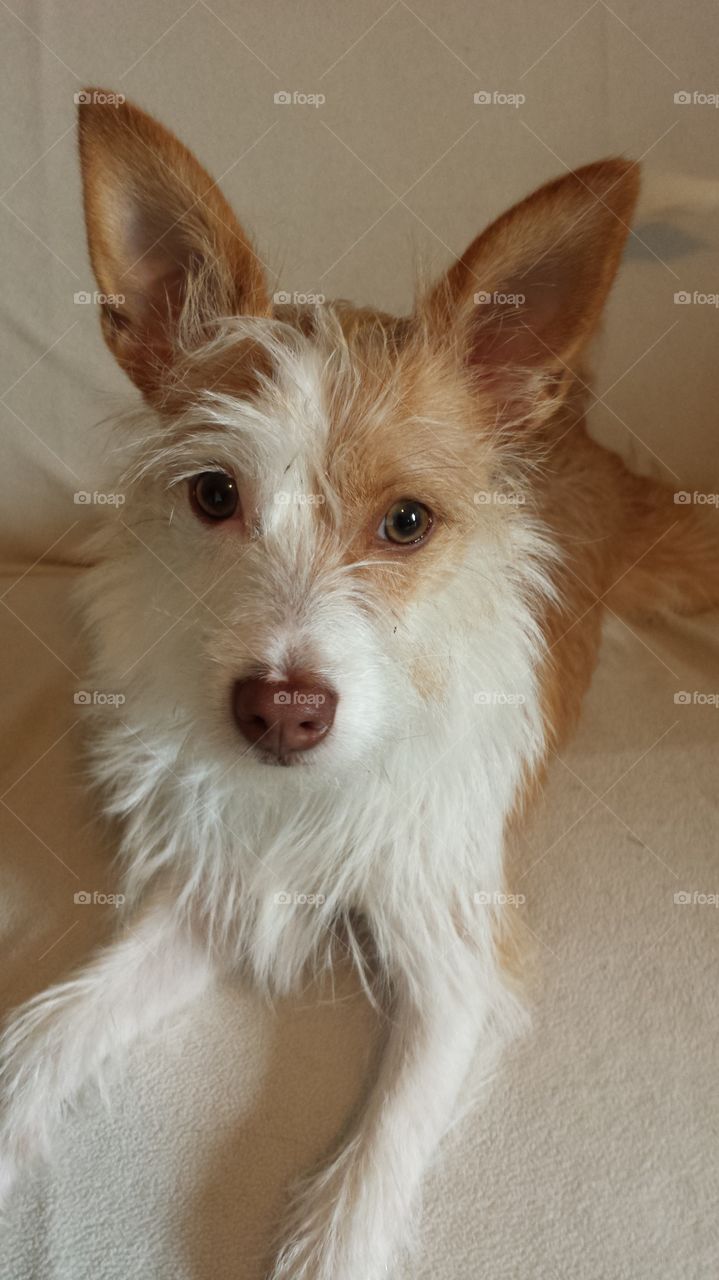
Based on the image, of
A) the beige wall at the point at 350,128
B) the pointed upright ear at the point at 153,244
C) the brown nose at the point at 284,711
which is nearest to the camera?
the brown nose at the point at 284,711

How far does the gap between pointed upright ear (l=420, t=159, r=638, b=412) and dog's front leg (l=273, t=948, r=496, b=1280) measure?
0.96 m

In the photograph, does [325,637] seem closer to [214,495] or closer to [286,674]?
[286,674]

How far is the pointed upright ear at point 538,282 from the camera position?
4.36 feet

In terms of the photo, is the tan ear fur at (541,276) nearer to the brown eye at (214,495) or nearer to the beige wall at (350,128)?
the brown eye at (214,495)

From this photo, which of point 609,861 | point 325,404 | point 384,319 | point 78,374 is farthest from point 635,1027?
point 78,374

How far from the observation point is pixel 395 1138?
1366mm

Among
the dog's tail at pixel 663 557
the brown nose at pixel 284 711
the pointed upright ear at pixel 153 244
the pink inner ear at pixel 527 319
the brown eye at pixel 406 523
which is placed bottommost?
the dog's tail at pixel 663 557

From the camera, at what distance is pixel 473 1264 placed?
1309 mm

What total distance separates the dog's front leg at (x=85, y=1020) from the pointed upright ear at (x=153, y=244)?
2.96ft

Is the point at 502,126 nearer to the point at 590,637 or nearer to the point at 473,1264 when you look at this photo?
the point at 590,637

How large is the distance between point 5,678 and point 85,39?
1519mm

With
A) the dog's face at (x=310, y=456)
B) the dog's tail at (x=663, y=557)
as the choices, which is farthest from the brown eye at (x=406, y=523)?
the dog's tail at (x=663, y=557)

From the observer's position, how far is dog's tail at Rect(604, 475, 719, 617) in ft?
7.76

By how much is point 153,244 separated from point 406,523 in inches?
23.3
